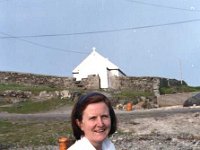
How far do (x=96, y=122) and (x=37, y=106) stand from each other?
22.6 m

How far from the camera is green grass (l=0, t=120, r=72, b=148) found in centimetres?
1255

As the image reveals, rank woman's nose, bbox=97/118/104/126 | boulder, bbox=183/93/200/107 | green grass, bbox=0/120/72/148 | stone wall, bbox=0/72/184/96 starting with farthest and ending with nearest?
stone wall, bbox=0/72/184/96 < boulder, bbox=183/93/200/107 < green grass, bbox=0/120/72/148 < woman's nose, bbox=97/118/104/126

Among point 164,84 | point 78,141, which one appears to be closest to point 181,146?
point 78,141

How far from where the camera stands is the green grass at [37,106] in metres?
24.2

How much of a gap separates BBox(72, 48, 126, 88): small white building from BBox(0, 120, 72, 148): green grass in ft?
77.3

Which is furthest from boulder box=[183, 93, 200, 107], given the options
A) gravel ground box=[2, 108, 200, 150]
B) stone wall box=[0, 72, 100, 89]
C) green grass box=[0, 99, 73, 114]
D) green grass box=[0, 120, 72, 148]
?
stone wall box=[0, 72, 100, 89]

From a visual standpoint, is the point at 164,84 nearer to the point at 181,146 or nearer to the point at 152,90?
the point at 152,90

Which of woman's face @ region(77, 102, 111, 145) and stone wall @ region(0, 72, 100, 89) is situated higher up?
stone wall @ region(0, 72, 100, 89)

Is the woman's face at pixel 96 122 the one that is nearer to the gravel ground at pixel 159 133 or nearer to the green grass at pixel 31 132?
the gravel ground at pixel 159 133

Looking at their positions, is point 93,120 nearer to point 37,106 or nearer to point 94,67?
point 37,106

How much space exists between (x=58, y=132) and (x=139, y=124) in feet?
8.00

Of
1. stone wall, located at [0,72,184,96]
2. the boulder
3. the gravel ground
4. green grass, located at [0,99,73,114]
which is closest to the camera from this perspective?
the gravel ground

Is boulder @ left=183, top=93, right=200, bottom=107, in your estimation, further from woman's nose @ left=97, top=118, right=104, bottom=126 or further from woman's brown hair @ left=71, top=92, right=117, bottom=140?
woman's nose @ left=97, top=118, right=104, bottom=126

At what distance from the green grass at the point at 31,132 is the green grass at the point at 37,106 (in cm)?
716
